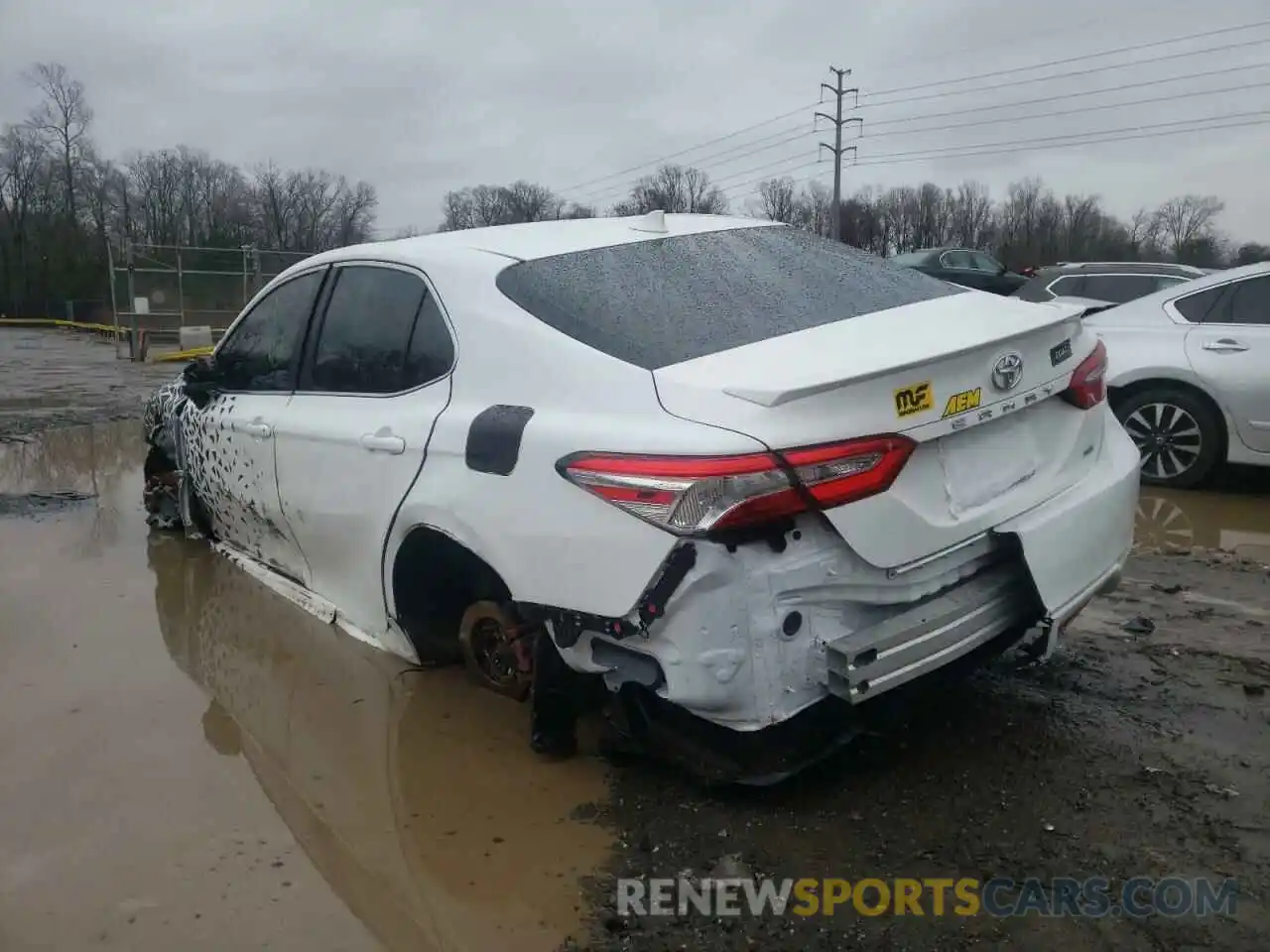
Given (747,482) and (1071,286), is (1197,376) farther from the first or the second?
(1071,286)

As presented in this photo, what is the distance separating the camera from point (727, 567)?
2.38 metres

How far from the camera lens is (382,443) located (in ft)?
11.0

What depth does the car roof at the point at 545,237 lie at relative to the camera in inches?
134

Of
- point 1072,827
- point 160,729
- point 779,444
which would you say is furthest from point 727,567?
point 160,729

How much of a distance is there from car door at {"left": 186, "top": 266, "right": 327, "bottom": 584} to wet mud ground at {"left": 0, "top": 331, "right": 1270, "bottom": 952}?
51 centimetres

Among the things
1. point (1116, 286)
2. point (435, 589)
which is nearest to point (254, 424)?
point (435, 589)

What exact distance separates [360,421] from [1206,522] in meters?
4.89

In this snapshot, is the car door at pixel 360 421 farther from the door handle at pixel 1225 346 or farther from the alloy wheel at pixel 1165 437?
the door handle at pixel 1225 346

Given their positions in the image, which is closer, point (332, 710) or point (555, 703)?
point (555, 703)

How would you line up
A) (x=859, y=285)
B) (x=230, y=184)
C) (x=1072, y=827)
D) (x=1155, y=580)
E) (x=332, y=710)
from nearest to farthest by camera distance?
(x=1072, y=827) → (x=859, y=285) → (x=332, y=710) → (x=1155, y=580) → (x=230, y=184)

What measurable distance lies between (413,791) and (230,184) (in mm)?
77135

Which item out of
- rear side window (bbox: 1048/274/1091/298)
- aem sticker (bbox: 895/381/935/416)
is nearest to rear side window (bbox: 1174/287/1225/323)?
aem sticker (bbox: 895/381/935/416)

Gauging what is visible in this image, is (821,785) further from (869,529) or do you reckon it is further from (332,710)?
(332,710)

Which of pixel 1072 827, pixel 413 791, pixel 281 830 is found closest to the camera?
pixel 1072 827
